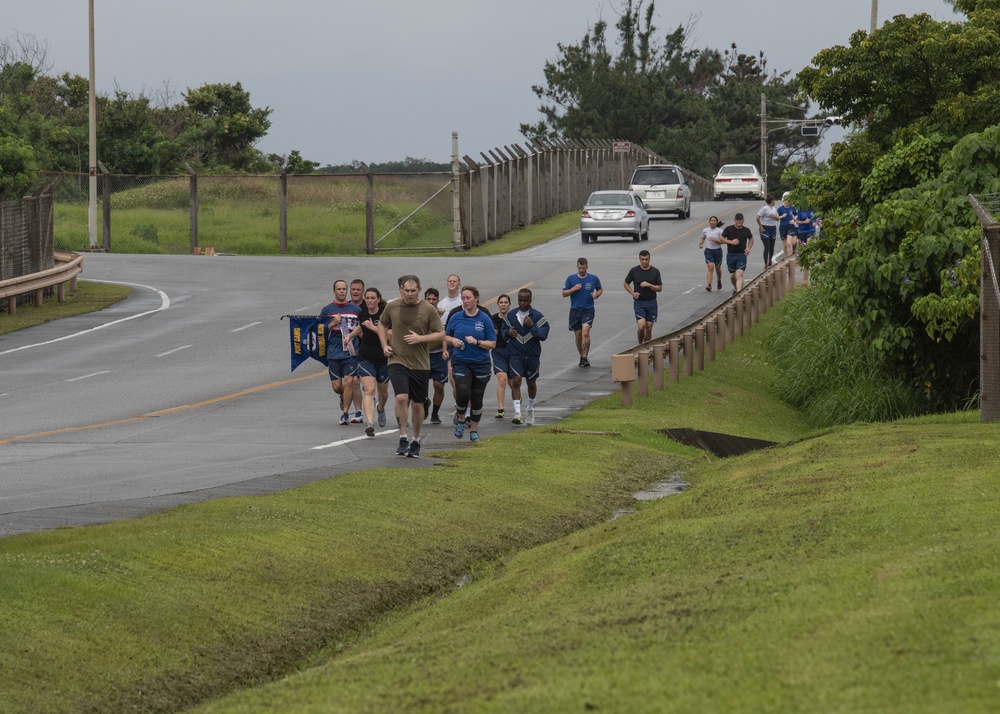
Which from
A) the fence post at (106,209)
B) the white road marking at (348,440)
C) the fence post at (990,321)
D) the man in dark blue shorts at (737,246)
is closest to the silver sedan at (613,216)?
the man in dark blue shorts at (737,246)

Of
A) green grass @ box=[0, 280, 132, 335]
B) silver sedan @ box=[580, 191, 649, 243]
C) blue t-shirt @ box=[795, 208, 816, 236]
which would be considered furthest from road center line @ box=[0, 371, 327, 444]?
silver sedan @ box=[580, 191, 649, 243]

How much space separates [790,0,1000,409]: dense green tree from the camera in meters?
20.0

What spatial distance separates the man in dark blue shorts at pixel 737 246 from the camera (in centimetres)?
3206

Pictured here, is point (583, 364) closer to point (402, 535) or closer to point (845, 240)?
point (845, 240)

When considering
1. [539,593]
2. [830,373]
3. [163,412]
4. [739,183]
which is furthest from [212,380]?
Answer: [739,183]

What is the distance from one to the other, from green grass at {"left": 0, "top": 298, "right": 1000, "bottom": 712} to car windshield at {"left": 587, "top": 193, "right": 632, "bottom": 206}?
30849 mm

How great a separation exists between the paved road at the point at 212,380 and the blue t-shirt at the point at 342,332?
1.01 meters

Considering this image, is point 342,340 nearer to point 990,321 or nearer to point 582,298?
point 582,298

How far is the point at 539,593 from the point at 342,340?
8917 millimetres

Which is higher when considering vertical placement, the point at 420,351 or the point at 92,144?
the point at 92,144

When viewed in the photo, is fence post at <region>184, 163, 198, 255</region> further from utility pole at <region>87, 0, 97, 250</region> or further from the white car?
the white car

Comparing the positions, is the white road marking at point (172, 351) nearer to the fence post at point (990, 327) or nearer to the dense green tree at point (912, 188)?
the dense green tree at point (912, 188)

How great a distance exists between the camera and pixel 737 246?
32219mm

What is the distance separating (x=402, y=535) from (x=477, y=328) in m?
5.30
